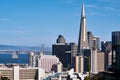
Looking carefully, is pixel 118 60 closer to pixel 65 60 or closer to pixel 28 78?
pixel 28 78

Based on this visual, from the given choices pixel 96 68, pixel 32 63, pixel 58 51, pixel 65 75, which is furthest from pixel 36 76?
pixel 58 51

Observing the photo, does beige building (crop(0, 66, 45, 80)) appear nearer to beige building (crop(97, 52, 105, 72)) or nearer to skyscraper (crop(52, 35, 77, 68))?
beige building (crop(97, 52, 105, 72))

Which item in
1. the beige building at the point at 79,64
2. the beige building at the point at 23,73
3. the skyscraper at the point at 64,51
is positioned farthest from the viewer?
the skyscraper at the point at 64,51

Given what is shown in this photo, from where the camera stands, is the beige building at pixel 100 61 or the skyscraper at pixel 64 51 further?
the skyscraper at pixel 64 51

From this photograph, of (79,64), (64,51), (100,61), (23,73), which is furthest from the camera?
(64,51)

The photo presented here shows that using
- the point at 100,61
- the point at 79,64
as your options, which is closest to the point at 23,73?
the point at 79,64

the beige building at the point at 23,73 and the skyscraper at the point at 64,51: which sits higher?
the skyscraper at the point at 64,51

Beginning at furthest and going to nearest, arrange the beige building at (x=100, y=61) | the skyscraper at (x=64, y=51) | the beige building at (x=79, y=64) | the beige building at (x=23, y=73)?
the skyscraper at (x=64, y=51) < the beige building at (x=100, y=61) < the beige building at (x=79, y=64) < the beige building at (x=23, y=73)

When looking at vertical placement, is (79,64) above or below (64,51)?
below

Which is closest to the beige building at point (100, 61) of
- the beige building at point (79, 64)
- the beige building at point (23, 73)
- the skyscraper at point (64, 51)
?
the beige building at point (79, 64)

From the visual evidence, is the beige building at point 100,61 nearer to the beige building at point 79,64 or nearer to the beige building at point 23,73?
the beige building at point 79,64

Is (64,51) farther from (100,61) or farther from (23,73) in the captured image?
(23,73)
